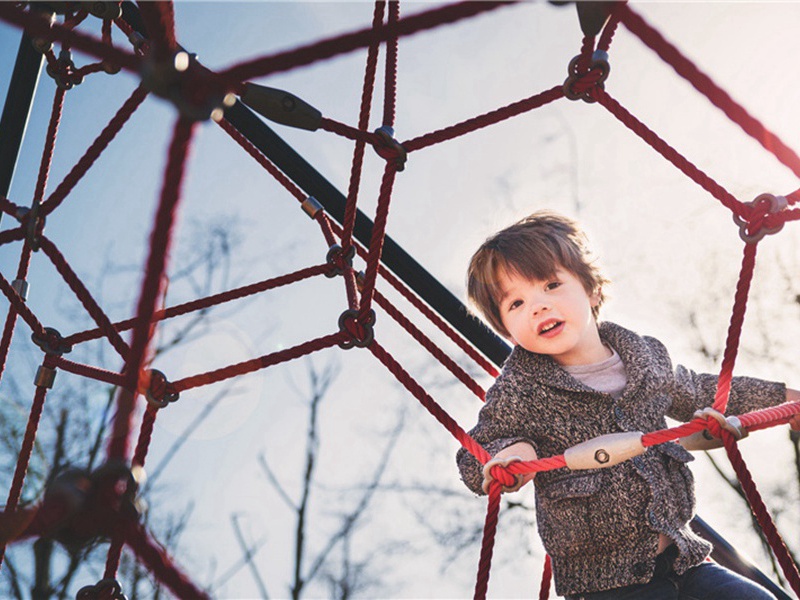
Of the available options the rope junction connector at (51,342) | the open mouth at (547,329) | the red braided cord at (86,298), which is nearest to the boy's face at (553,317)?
the open mouth at (547,329)

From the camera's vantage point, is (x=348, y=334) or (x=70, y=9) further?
(x=70, y=9)

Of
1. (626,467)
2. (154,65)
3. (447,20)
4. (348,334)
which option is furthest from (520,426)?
(154,65)

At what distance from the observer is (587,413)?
3.47 ft

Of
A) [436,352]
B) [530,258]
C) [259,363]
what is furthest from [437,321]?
[259,363]

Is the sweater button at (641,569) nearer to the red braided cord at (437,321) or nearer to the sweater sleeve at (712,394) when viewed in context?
the sweater sleeve at (712,394)

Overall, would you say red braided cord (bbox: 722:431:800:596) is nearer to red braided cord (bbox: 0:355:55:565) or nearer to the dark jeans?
the dark jeans

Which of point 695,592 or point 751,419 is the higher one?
point 751,419

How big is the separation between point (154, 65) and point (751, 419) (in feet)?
2.51

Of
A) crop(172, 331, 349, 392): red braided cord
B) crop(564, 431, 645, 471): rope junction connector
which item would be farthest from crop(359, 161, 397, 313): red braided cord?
crop(564, 431, 645, 471): rope junction connector

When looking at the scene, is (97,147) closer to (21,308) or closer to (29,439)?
(21,308)

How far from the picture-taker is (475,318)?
1337 mm

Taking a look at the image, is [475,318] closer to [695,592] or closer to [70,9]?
[695,592]

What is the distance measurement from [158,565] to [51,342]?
100 cm

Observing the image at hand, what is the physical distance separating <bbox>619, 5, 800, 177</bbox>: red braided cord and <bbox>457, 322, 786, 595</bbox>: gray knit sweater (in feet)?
1.34
